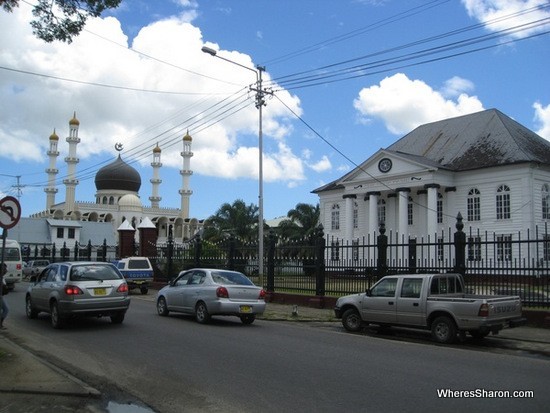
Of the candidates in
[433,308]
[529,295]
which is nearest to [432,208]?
[529,295]

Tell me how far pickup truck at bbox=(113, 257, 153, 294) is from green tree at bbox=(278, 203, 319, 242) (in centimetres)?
2986

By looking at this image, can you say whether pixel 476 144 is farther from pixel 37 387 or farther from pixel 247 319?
pixel 37 387

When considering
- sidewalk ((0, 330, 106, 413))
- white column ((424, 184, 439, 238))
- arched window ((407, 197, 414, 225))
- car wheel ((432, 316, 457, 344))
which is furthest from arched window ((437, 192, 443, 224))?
sidewalk ((0, 330, 106, 413))

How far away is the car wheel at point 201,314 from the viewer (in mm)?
14125

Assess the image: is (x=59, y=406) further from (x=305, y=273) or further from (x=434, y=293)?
(x=305, y=273)

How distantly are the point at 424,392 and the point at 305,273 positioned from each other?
1293 cm

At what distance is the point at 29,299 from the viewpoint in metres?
15.1

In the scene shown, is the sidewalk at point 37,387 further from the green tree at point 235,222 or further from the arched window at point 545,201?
the green tree at point 235,222

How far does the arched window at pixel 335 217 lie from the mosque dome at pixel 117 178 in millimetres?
43481

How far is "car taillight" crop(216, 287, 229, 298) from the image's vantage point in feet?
45.5

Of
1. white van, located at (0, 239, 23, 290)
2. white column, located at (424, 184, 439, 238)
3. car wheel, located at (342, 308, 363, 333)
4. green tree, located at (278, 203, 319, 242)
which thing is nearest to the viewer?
car wheel, located at (342, 308, 363, 333)

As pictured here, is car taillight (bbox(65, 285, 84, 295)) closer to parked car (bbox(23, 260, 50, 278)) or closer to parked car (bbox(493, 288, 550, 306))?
parked car (bbox(493, 288, 550, 306))

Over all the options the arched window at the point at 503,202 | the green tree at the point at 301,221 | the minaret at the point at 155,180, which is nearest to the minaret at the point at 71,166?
the minaret at the point at 155,180

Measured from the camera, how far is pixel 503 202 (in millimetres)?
38969
